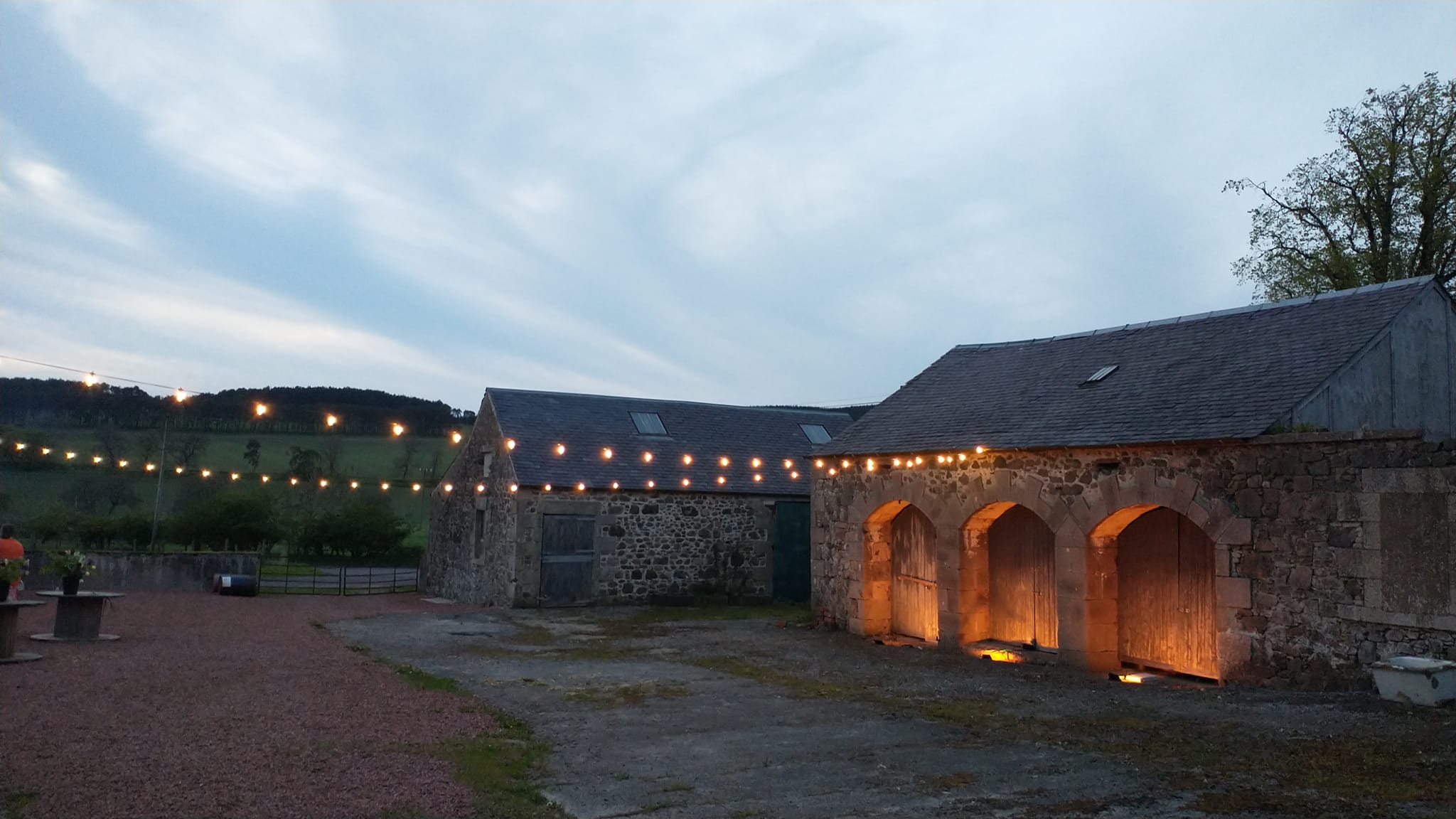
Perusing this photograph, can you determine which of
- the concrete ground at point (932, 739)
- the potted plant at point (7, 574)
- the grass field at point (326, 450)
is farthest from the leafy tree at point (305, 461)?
the concrete ground at point (932, 739)

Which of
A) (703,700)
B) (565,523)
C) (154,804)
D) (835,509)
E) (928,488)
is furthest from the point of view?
(565,523)

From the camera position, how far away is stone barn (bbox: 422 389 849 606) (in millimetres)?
17250

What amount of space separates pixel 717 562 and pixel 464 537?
5.68 m

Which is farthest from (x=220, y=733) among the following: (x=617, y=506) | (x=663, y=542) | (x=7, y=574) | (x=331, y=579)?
(x=331, y=579)

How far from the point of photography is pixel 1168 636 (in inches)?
400

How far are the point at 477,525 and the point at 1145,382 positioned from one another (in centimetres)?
1337

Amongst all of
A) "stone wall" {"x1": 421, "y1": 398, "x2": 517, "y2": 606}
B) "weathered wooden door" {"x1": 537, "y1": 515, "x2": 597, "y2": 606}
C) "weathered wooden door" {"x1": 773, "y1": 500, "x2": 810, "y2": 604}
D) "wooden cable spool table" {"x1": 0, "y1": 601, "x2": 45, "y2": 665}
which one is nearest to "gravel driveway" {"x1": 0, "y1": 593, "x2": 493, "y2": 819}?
"wooden cable spool table" {"x1": 0, "y1": 601, "x2": 45, "y2": 665}

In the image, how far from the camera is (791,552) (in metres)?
19.1

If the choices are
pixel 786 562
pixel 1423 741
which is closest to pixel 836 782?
pixel 1423 741

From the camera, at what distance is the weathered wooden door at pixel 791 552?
62.3ft

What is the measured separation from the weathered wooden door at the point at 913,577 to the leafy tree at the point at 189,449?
31.3 metres

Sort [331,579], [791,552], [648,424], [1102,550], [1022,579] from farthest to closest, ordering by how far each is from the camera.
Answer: [331,579] < [648,424] < [791,552] < [1022,579] < [1102,550]

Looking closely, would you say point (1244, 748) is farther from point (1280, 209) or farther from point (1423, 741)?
point (1280, 209)

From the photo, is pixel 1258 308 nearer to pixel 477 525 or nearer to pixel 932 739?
pixel 932 739
